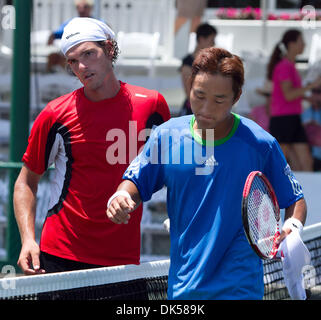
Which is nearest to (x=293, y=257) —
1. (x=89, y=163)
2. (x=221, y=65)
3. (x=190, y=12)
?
(x=221, y=65)

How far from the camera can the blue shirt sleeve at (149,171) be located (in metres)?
3.59

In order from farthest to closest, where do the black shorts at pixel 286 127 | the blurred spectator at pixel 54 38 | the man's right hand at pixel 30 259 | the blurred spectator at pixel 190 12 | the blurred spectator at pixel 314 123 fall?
the blurred spectator at pixel 190 12
the blurred spectator at pixel 54 38
the blurred spectator at pixel 314 123
the black shorts at pixel 286 127
the man's right hand at pixel 30 259

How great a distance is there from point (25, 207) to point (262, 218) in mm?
1296

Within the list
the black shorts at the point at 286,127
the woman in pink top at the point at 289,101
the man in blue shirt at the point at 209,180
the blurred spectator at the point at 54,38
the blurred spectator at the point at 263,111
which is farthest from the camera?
the blurred spectator at the point at 54,38

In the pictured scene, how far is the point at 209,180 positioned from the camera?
3496 millimetres

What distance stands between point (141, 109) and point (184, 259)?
105 cm

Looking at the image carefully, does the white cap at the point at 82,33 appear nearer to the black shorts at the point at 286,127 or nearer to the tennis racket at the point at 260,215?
the tennis racket at the point at 260,215

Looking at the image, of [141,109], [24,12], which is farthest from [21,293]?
[24,12]

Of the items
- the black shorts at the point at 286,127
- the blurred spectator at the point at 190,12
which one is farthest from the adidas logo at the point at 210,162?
the blurred spectator at the point at 190,12

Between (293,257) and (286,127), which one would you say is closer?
(293,257)

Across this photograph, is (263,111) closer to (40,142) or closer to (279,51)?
(279,51)

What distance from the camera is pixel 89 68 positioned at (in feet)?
14.0
